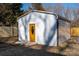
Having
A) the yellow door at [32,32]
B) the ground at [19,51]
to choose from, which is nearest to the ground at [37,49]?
the ground at [19,51]

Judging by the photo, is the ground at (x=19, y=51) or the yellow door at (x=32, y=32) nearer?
the ground at (x=19, y=51)

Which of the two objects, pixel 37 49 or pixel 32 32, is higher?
pixel 32 32

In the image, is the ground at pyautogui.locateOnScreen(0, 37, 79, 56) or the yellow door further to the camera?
the yellow door

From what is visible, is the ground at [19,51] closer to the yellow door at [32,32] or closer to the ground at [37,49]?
the ground at [37,49]

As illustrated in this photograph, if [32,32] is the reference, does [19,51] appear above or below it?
below

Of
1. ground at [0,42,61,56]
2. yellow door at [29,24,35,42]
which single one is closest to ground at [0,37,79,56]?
ground at [0,42,61,56]

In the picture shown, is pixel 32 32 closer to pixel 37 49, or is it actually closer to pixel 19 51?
pixel 37 49

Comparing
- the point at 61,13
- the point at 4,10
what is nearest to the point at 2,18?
the point at 4,10

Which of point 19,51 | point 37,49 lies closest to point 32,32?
point 37,49

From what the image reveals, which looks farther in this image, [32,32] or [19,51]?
[32,32]

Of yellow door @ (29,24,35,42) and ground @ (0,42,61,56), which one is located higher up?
yellow door @ (29,24,35,42)

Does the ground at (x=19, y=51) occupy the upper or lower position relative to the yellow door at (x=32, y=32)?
lower

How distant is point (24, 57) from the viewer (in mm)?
4426

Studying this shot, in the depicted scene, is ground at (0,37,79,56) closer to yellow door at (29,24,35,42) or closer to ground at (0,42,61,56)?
ground at (0,42,61,56)
